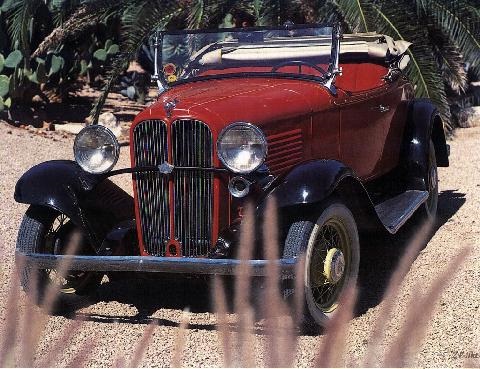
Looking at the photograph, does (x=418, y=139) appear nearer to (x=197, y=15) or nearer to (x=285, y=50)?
(x=285, y=50)

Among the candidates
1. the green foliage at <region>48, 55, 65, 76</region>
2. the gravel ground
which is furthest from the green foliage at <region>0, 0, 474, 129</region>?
the gravel ground

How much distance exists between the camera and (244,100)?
456 cm

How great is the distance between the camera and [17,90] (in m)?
12.2

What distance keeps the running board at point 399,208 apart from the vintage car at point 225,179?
27mm

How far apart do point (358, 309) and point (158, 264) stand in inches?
52.0

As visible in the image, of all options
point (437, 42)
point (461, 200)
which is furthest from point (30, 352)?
point (437, 42)

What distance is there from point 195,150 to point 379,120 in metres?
1.98

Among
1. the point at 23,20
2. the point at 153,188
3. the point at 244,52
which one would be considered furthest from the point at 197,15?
the point at 153,188

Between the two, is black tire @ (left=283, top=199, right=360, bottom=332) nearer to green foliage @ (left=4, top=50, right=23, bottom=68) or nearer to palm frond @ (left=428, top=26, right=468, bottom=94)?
palm frond @ (left=428, top=26, right=468, bottom=94)

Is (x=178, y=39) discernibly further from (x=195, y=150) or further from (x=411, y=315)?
(x=411, y=315)

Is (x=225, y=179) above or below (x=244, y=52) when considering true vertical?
below

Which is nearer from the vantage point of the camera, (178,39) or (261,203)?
(261,203)

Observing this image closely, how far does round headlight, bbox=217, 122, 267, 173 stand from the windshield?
4.26 ft

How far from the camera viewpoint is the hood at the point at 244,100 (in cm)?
429
